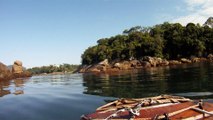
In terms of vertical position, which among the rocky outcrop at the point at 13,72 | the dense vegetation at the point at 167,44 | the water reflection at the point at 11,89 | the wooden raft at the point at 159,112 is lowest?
the water reflection at the point at 11,89

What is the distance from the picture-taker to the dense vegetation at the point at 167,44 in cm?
9481

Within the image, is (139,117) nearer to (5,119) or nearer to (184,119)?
(184,119)

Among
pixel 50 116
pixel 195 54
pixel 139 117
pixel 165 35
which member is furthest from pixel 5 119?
pixel 165 35

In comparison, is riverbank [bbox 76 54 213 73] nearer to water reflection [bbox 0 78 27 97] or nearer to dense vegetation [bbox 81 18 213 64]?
dense vegetation [bbox 81 18 213 64]

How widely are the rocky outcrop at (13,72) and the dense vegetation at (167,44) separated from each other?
34.5 meters

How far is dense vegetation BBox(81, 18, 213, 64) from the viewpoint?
9481 cm

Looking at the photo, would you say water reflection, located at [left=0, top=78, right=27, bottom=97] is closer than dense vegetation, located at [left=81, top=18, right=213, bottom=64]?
Yes

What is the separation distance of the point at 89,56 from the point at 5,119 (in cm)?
10656

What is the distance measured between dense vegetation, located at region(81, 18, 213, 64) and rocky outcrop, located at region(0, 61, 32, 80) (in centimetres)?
3446

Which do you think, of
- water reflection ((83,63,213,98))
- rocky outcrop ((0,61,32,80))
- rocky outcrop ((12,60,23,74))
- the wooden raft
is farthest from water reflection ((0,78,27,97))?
rocky outcrop ((12,60,23,74))

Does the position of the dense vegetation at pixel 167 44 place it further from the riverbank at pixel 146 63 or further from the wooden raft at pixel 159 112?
the wooden raft at pixel 159 112

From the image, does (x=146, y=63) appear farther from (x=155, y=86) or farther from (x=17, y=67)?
(x=155, y=86)

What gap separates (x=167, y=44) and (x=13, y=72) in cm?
5394

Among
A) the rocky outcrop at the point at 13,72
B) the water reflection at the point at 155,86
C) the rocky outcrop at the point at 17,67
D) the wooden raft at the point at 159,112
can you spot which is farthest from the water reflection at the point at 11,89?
the rocky outcrop at the point at 17,67
